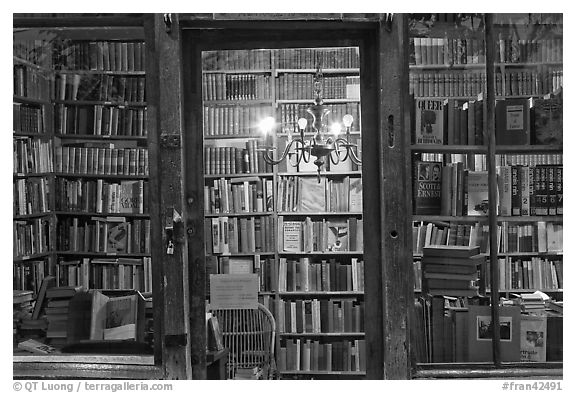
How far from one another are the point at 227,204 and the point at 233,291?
19.5 inches

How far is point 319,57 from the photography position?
3.87 meters

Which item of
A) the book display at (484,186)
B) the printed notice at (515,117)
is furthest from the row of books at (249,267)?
the printed notice at (515,117)

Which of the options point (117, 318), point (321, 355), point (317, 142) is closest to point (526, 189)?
point (317, 142)

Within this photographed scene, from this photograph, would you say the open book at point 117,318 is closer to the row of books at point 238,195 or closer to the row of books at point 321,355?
the row of books at point 238,195

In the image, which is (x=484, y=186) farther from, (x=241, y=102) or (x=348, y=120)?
(x=241, y=102)

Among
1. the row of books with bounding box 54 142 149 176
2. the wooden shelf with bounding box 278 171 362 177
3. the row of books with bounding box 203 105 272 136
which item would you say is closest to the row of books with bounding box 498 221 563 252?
the wooden shelf with bounding box 278 171 362 177

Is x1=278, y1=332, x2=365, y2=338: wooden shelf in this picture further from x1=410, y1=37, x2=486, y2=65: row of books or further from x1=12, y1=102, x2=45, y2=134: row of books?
x1=12, y1=102, x2=45, y2=134: row of books

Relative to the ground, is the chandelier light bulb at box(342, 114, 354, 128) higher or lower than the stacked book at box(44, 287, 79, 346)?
higher

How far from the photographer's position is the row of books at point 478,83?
3.68 meters

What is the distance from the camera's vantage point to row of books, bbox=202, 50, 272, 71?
377cm

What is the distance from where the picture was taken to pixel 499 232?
3.74m

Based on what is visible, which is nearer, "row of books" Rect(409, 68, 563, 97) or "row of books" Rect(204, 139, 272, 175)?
"row of books" Rect(409, 68, 563, 97)

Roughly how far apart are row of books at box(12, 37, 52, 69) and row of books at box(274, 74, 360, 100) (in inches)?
50.8
